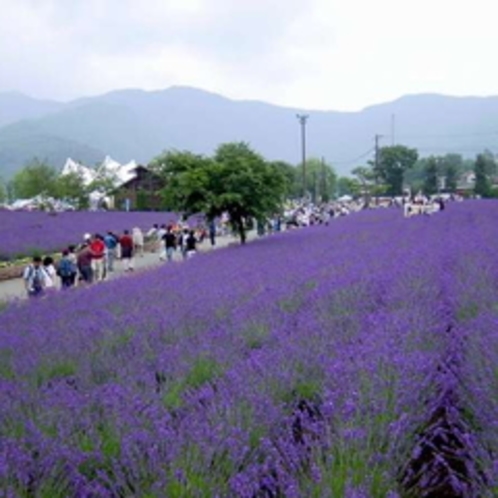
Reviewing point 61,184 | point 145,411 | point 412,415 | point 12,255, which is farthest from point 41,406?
point 61,184

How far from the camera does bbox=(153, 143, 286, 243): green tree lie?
20172mm

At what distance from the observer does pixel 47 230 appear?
30359mm

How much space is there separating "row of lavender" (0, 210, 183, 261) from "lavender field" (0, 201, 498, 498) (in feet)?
52.6

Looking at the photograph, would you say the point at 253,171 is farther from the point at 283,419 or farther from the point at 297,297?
the point at 283,419

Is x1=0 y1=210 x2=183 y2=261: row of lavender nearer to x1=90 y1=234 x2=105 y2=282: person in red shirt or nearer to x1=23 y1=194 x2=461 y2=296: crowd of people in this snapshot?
x1=23 y1=194 x2=461 y2=296: crowd of people

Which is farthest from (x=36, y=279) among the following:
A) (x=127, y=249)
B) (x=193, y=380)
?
(x=193, y=380)

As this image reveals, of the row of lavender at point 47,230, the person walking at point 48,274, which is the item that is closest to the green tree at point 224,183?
the row of lavender at point 47,230

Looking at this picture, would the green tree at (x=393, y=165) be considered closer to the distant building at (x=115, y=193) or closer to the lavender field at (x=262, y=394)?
the distant building at (x=115, y=193)

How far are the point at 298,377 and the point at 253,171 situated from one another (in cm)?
1620

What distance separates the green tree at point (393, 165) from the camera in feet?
317

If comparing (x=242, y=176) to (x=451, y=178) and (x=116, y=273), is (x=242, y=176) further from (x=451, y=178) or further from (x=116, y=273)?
(x=451, y=178)

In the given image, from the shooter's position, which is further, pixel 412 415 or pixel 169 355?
pixel 169 355

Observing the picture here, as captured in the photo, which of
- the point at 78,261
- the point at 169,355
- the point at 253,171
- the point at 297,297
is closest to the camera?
the point at 169,355

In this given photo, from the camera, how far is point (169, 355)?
5559 millimetres
